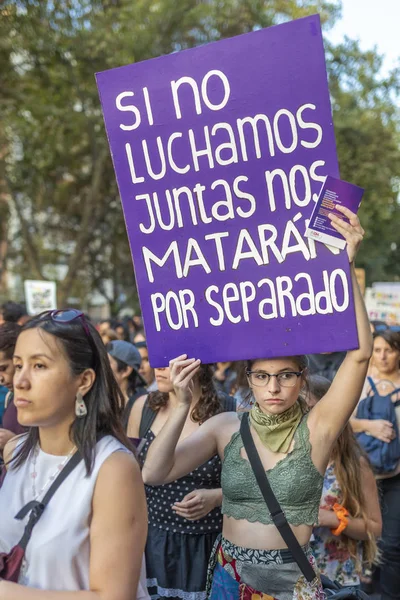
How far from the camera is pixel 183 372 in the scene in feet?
8.52

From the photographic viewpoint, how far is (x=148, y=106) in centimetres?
264

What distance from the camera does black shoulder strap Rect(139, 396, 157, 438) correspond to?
12.0ft

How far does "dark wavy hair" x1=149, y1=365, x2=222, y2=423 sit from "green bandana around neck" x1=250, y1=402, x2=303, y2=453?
0.91 meters

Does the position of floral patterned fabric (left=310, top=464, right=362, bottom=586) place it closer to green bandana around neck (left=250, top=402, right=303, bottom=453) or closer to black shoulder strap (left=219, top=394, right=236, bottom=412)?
black shoulder strap (left=219, top=394, right=236, bottom=412)

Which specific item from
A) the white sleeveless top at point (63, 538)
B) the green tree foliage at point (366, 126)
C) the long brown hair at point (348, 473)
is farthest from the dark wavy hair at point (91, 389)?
the green tree foliage at point (366, 126)

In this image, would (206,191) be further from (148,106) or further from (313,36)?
(313,36)

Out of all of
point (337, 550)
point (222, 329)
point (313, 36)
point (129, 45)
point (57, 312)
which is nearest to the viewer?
point (57, 312)

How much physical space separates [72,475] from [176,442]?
0.73 meters

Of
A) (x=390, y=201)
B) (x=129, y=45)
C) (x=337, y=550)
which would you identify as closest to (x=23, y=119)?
(x=129, y=45)

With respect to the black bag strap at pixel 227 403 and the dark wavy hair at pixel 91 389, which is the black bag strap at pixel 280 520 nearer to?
the dark wavy hair at pixel 91 389

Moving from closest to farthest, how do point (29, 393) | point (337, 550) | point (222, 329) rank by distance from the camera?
point (29, 393), point (222, 329), point (337, 550)

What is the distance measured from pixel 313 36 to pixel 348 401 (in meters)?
1.21

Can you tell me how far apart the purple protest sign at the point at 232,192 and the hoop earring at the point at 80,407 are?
1.75 feet

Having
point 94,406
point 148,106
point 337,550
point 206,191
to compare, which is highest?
point 148,106
